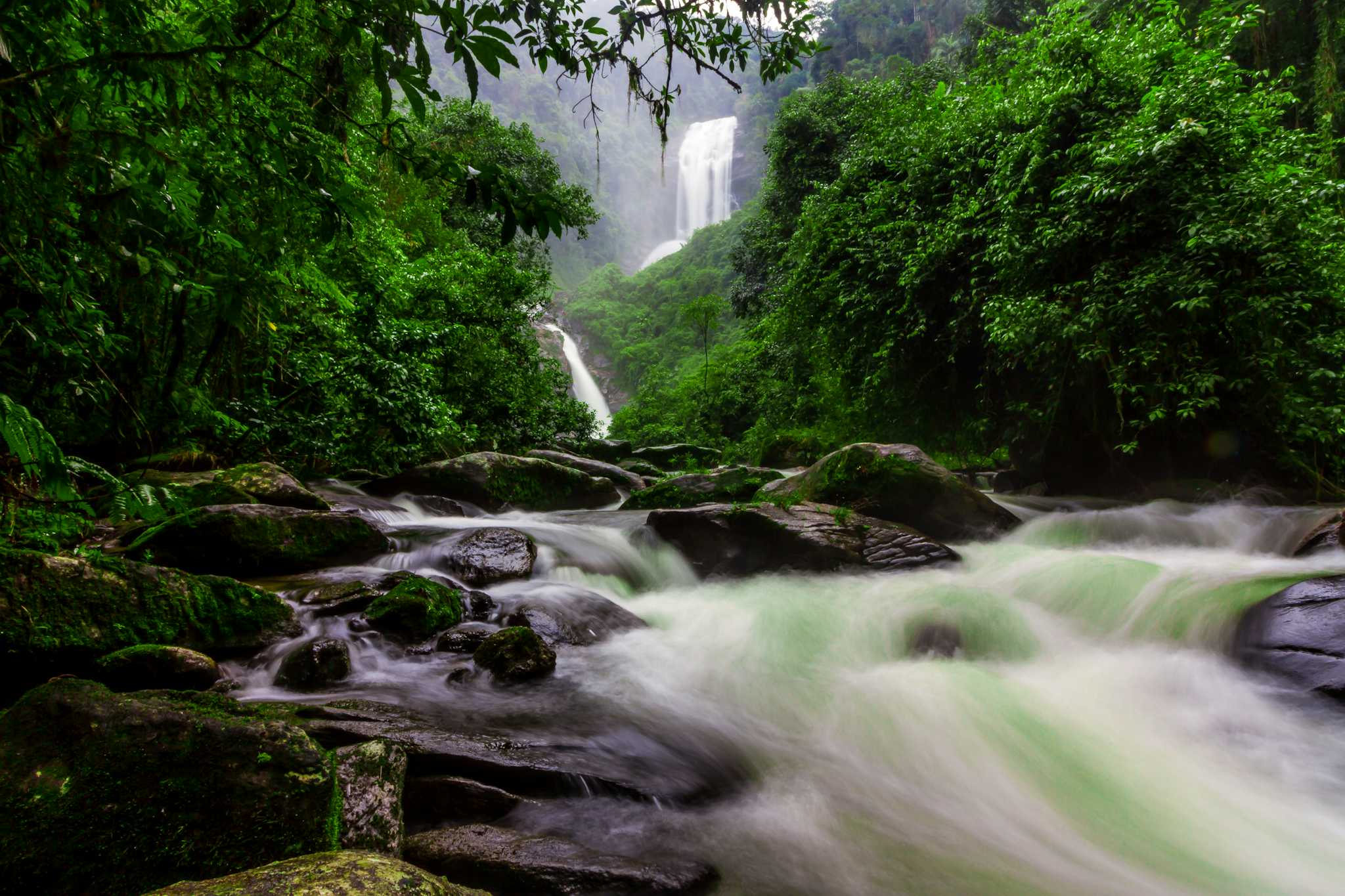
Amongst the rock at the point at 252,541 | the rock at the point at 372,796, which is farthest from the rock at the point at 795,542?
the rock at the point at 372,796

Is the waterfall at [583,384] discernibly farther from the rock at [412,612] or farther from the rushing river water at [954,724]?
the rock at [412,612]

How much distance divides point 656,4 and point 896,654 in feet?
14.1

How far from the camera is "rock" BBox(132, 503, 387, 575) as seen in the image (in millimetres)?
4688

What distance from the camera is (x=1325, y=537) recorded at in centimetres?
518

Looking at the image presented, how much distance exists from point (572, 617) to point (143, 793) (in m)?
3.36

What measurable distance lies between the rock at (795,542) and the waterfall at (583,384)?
3253cm

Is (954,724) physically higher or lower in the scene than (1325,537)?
lower

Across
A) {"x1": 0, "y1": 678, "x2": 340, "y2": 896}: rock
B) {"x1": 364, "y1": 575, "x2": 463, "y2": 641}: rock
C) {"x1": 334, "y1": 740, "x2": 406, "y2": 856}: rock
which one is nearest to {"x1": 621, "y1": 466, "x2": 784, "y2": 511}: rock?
{"x1": 364, "y1": 575, "x2": 463, "y2": 641}: rock

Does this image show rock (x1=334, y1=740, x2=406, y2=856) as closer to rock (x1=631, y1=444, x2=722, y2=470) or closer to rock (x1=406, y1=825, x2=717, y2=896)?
rock (x1=406, y1=825, x2=717, y2=896)

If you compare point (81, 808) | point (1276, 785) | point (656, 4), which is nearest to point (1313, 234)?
point (1276, 785)

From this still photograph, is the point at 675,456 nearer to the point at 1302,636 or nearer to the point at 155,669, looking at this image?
the point at 1302,636

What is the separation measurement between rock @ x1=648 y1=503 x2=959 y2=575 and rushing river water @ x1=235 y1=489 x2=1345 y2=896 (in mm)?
233

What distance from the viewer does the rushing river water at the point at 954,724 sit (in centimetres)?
261

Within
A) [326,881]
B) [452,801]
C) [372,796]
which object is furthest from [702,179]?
[326,881]
